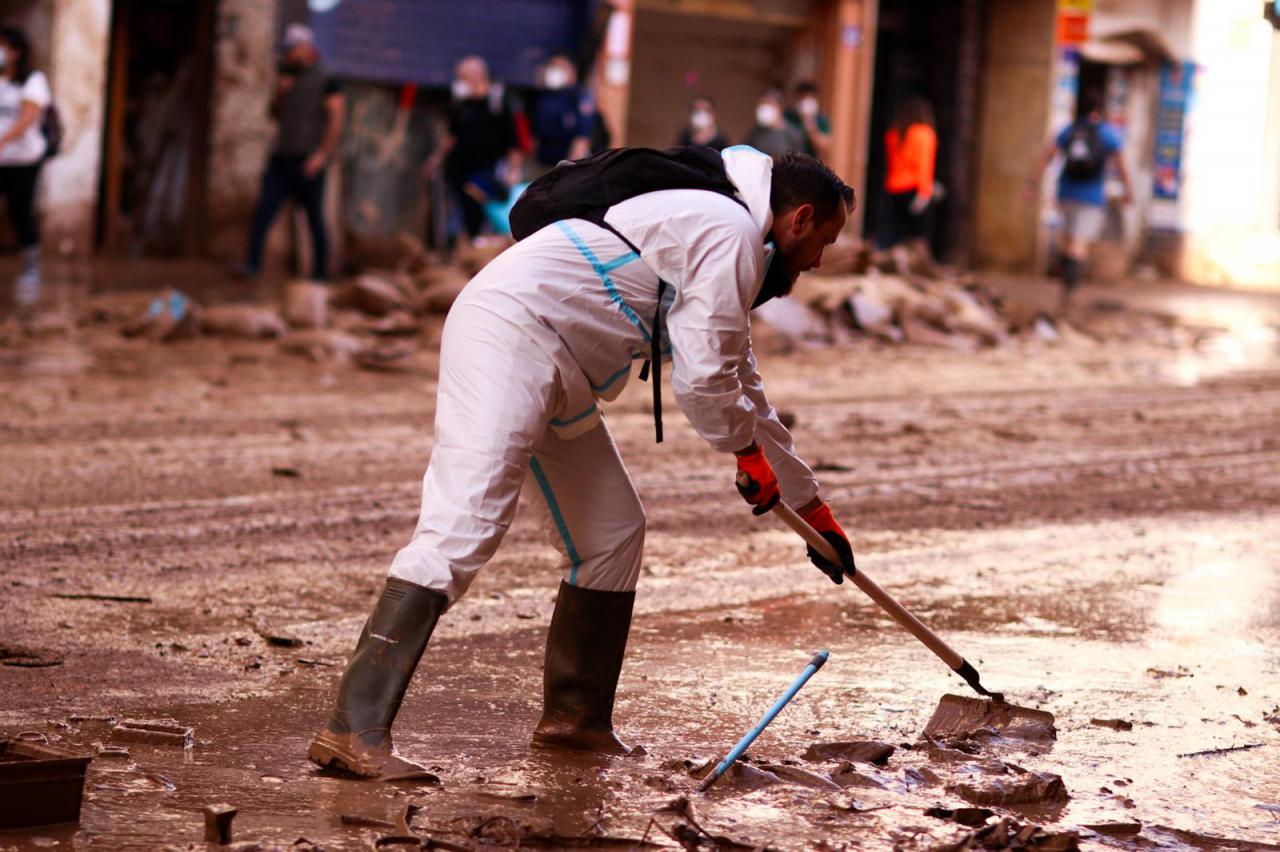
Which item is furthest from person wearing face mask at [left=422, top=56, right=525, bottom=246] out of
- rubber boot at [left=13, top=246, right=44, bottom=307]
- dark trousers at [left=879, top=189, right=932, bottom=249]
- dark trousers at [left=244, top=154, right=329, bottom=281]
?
dark trousers at [left=879, top=189, right=932, bottom=249]

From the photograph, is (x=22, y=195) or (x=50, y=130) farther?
(x=22, y=195)

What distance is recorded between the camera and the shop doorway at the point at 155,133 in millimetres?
17750

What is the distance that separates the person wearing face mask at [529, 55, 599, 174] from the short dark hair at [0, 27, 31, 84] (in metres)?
5.81

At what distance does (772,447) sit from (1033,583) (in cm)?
235

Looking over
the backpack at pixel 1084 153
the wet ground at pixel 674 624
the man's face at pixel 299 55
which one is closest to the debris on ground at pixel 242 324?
the wet ground at pixel 674 624

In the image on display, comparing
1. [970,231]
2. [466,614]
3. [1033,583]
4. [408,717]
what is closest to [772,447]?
[408,717]

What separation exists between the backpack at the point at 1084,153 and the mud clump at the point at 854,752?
579 inches

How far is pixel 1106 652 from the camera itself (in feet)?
18.6

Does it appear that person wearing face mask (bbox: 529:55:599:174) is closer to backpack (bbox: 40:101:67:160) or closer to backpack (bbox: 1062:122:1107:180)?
backpack (bbox: 1062:122:1107:180)

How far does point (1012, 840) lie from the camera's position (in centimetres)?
381

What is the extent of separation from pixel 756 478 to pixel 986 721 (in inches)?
42.3

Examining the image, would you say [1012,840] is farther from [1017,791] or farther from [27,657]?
[27,657]

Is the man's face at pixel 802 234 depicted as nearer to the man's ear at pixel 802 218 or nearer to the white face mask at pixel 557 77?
the man's ear at pixel 802 218

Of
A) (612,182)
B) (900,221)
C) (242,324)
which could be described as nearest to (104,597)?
(612,182)
